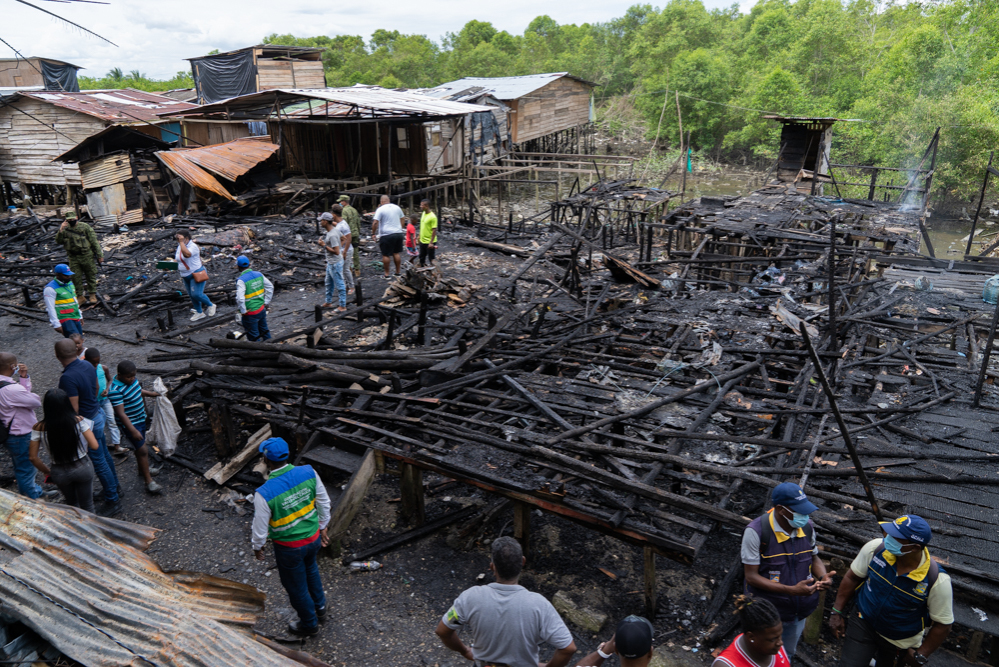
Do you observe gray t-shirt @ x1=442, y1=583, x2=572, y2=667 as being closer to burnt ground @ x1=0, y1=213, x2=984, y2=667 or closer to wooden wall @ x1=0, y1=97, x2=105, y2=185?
burnt ground @ x1=0, y1=213, x2=984, y2=667

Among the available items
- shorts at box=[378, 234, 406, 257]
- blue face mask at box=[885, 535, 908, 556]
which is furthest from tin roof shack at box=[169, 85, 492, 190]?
blue face mask at box=[885, 535, 908, 556]

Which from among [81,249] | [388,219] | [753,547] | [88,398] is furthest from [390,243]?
[753,547]

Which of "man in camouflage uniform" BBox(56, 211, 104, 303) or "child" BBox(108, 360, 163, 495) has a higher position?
"man in camouflage uniform" BBox(56, 211, 104, 303)

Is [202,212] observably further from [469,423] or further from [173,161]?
[469,423]

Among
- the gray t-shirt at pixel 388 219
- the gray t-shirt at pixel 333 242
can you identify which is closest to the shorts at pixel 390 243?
the gray t-shirt at pixel 388 219

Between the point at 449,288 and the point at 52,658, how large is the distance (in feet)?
33.0

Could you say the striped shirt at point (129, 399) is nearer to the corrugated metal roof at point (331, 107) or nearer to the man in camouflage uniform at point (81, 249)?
the man in camouflage uniform at point (81, 249)

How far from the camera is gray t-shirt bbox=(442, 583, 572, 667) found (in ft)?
10.6

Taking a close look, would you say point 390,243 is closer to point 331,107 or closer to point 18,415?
point 18,415

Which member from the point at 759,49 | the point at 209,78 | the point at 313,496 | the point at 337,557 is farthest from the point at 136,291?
the point at 759,49

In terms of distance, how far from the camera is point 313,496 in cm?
467

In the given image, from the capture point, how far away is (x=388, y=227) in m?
13.2

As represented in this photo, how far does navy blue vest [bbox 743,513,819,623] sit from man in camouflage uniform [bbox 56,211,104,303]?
1244 centimetres

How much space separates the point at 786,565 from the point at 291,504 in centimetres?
350
